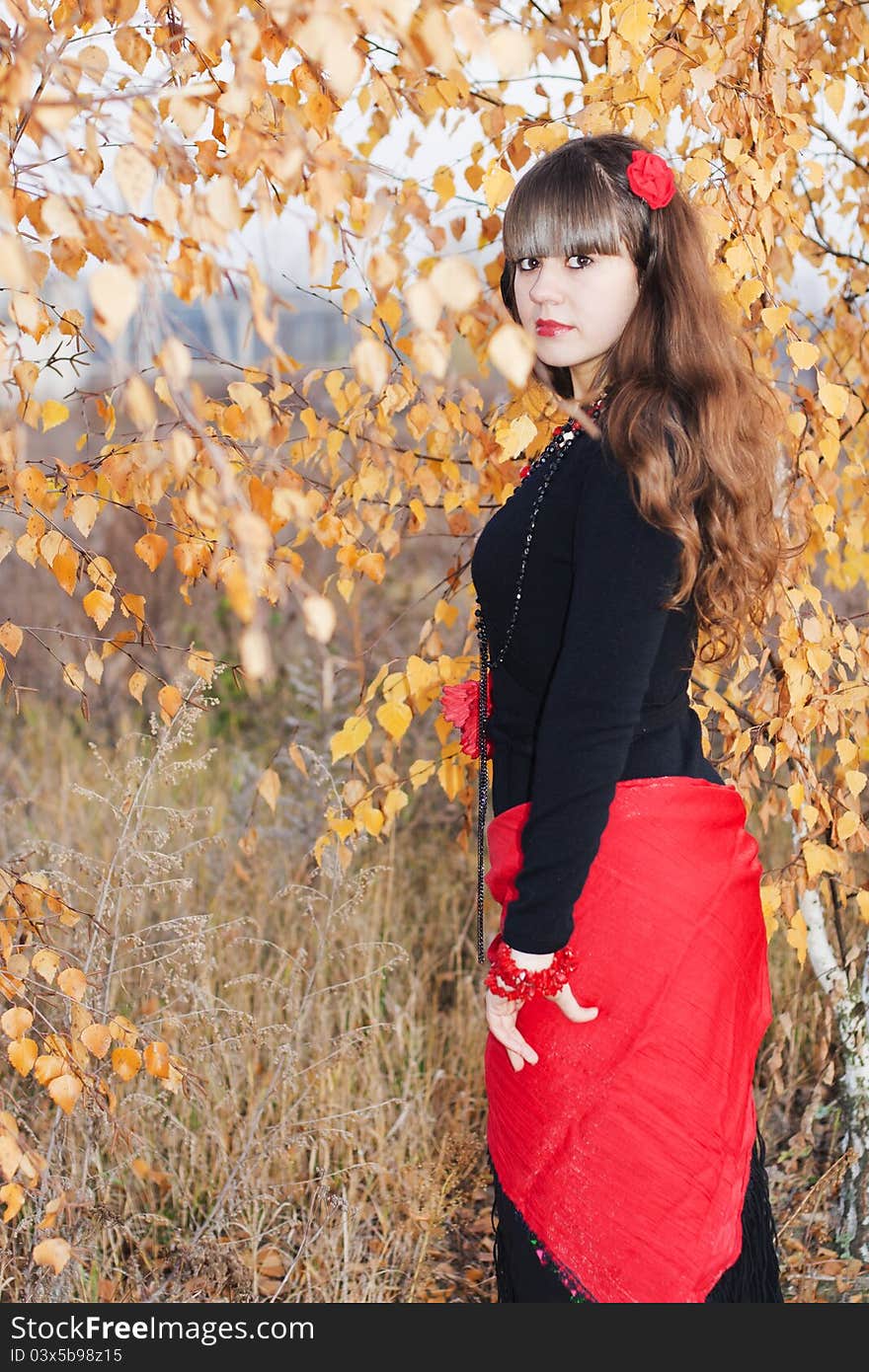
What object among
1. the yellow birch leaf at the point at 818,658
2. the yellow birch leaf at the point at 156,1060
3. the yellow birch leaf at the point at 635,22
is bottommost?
the yellow birch leaf at the point at 156,1060

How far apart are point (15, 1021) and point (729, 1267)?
92 cm

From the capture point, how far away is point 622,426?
1.37m

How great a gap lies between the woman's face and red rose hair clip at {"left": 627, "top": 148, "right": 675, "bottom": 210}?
0.20ft

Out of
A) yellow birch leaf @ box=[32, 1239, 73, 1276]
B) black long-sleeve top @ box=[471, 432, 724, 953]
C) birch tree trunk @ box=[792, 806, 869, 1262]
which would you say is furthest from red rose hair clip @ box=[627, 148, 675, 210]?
yellow birch leaf @ box=[32, 1239, 73, 1276]

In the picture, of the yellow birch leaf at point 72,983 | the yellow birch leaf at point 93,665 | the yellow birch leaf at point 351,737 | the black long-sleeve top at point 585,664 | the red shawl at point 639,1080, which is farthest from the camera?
the yellow birch leaf at point 351,737

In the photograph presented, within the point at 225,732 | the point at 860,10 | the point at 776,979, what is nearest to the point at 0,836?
the point at 225,732

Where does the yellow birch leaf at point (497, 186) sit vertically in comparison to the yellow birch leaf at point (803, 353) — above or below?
above

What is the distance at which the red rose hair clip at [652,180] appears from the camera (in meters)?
1.43

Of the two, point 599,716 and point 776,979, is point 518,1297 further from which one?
point 776,979

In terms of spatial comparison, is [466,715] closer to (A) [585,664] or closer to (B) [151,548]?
(A) [585,664]

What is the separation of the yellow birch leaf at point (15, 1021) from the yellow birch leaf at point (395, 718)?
674 millimetres

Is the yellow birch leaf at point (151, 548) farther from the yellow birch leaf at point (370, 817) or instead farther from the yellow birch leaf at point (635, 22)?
the yellow birch leaf at point (635, 22)

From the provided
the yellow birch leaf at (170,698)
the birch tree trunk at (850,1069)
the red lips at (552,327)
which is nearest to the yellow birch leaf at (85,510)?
the yellow birch leaf at (170,698)

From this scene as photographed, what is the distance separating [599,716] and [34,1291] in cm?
142
